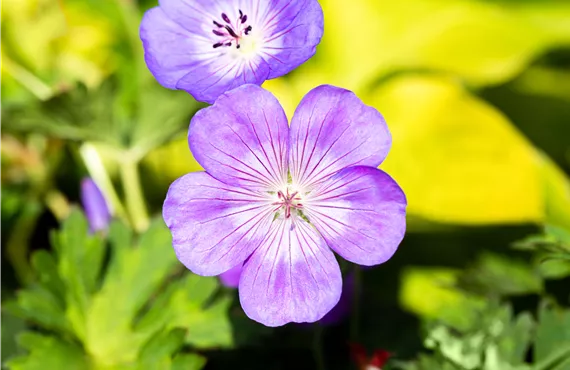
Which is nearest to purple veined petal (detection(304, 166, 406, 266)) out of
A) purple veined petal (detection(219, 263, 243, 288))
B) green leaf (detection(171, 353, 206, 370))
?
green leaf (detection(171, 353, 206, 370))

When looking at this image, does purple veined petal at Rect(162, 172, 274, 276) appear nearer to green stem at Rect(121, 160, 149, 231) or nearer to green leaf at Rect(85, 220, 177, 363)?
green leaf at Rect(85, 220, 177, 363)

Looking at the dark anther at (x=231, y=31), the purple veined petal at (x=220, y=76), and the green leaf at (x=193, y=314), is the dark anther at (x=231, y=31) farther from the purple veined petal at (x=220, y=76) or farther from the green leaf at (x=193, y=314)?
the green leaf at (x=193, y=314)

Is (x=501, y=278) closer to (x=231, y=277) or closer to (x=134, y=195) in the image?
(x=231, y=277)

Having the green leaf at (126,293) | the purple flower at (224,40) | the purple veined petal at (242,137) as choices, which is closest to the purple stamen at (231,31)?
the purple flower at (224,40)

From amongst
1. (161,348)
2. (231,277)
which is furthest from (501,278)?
(161,348)

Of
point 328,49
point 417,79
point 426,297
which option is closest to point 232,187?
point 426,297

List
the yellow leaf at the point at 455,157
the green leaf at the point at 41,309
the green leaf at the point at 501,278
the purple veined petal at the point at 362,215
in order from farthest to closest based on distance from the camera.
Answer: the yellow leaf at the point at 455,157
the green leaf at the point at 501,278
the green leaf at the point at 41,309
the purple veined petal at the point at 362,215
